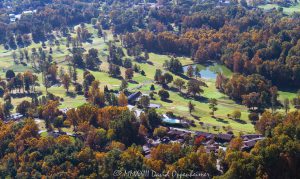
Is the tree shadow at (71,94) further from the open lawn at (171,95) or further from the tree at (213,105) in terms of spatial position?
the tree at (213,105)

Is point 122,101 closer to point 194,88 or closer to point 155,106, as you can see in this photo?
point 155,106

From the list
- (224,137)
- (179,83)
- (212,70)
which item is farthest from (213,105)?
(212,70)

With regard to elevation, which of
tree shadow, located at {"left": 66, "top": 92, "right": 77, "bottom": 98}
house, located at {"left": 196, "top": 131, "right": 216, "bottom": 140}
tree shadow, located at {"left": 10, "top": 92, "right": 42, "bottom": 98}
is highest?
house, located at {"left": 196, "top": 131, "right": 216, "bottom": 140}

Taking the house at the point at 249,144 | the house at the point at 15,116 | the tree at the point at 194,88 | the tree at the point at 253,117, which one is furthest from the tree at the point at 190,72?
the house at the point at 15,116

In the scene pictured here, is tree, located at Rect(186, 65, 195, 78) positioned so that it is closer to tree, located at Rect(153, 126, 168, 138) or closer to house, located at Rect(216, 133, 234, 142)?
tree, located at Rect(153, 126, 168, 138)

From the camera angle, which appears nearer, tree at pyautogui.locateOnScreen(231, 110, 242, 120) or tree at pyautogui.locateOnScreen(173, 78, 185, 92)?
tree at pyautogui.locateOnScreen(231, 110, 242, 120)

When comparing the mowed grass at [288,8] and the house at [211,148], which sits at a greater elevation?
the mowed grass at [288,8]

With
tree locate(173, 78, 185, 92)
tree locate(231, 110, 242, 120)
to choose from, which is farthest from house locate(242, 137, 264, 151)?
tree locate(173, 78, 185, 92)

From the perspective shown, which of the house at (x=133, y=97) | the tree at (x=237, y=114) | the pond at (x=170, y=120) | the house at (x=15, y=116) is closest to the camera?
the pond at (x=170, y=120)
